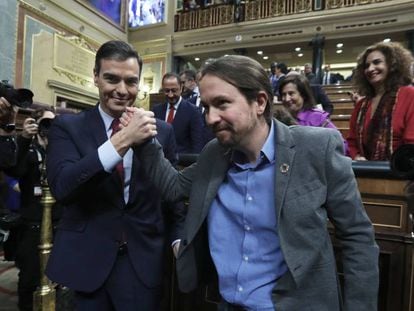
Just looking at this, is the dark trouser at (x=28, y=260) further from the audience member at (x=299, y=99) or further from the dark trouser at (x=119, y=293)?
the audience member at (x=299, y=99)

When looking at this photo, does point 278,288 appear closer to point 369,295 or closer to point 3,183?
point 369,295

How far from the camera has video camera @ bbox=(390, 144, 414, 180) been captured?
92 centimetres

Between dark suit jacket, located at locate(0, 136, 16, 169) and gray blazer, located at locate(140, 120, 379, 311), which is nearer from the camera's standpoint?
gray blazer, located at locate(140, 120, 379, 311)

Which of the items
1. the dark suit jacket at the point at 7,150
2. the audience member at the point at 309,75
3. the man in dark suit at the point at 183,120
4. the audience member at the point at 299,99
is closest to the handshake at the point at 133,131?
the dark suit jacket at the point at 7,150

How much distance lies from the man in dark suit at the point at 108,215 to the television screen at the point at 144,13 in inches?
467

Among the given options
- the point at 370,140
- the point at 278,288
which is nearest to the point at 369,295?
the point at 278,288

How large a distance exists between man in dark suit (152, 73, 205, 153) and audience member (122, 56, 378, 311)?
1.99 m

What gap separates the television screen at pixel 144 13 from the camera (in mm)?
12008

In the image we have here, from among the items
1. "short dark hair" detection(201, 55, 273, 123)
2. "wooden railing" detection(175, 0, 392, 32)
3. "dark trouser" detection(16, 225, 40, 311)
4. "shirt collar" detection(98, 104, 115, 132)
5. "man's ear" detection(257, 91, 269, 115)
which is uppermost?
"wooden railing" detection(175, 0, 392, 32)

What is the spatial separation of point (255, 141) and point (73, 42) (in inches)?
363

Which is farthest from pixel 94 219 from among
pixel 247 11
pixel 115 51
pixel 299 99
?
pixel 247 11

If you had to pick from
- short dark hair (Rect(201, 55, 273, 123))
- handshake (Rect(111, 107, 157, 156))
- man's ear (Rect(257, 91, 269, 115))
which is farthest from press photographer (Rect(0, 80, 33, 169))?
man's ear (Rect(257, 91, 269, 115))

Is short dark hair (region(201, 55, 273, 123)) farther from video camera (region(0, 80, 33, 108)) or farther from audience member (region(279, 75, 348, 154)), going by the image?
audience member (region(279, 75, 348, 154))

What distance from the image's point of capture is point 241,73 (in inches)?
36.3
